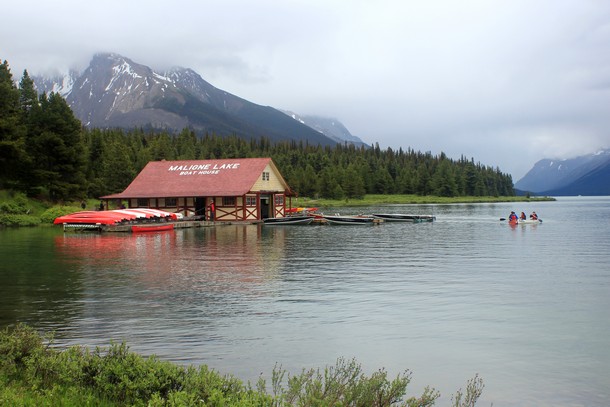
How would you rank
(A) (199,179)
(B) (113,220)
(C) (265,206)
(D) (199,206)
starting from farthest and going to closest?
1. (C) (265,206)
2. (A) (199,179)
3. (D) (199,206)
4. (B) (113,220)

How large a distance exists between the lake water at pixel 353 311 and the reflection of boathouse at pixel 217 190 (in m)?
31.5

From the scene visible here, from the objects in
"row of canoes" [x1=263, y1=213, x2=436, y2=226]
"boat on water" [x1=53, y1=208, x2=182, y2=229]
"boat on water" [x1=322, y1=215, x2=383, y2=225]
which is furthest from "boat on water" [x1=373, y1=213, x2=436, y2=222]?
"boat on water" [x1=53, y1=208, x2=182, y2=229]

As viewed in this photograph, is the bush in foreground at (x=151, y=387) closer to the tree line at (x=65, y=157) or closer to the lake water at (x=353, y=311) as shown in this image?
the lake water at (x=353, y=311)

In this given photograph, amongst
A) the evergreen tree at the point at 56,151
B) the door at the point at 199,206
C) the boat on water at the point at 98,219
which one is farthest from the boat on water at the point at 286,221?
the evergreen tree at the point at 56,151

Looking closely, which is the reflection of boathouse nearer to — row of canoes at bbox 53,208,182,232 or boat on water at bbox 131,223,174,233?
row of canoes at bbox 53,208,182,232

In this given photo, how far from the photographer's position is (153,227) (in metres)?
52.7

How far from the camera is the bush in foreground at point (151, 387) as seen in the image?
23.7 feet

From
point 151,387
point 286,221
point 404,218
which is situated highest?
point 286,221

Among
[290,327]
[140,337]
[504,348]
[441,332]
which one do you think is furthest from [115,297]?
[504,348]

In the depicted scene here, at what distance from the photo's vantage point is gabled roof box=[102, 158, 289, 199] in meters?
63.5

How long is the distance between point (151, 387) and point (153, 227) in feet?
152

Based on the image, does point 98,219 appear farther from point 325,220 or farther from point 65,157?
point 325,220

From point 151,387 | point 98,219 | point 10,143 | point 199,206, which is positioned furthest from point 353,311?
point 10,143

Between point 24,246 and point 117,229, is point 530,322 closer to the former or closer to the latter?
point 24,246
